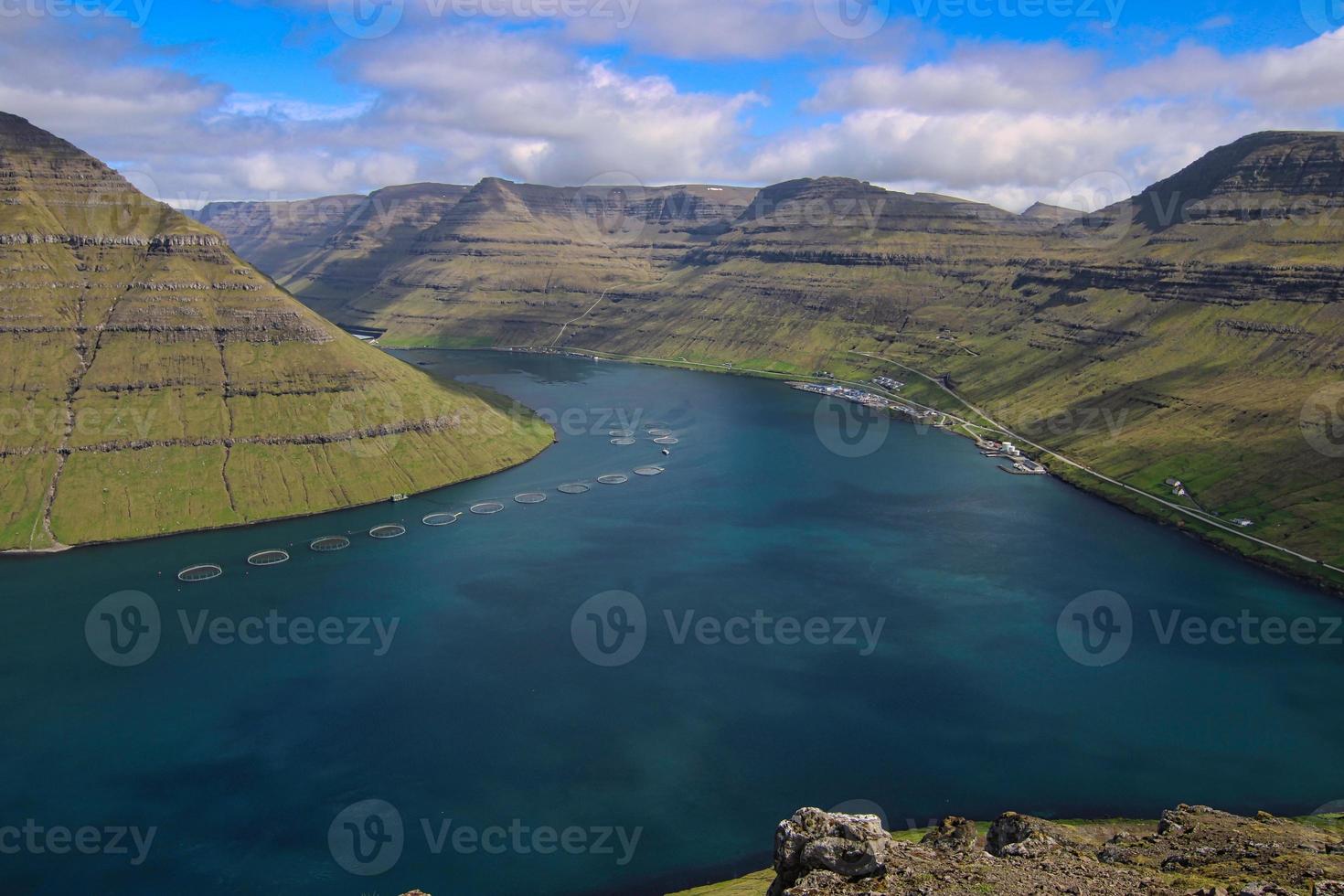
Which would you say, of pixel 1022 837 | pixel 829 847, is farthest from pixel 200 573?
pixel 1022 837

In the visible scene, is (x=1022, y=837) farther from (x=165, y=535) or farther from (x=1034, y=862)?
(x=165, y=535)

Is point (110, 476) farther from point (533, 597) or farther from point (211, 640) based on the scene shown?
point (533, 597)

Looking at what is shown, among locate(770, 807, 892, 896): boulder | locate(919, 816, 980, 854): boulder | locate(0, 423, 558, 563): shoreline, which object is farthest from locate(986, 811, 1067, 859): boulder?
locate(0, 423, 558, 563): shoreline

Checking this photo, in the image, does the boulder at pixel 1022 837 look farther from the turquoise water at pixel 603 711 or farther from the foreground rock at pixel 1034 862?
the turquoise water at pixel 603 711

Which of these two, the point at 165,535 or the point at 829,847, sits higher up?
the point at 829,847

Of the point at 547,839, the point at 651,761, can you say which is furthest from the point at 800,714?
the point at 547,839
